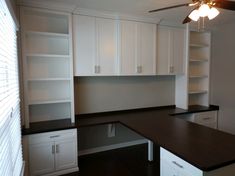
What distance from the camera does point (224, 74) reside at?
12.8 feet

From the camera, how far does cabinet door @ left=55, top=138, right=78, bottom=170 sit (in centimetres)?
268

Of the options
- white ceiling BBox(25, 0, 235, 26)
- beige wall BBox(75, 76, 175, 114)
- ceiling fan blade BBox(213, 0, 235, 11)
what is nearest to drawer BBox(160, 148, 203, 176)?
ceiling fan blade BBox(213, 0, 235, 11)

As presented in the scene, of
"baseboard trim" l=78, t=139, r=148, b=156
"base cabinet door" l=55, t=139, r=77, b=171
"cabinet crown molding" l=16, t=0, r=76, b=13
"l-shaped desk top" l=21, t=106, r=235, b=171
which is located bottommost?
"baseboard trim" l=78, t=139, r=148, b=156

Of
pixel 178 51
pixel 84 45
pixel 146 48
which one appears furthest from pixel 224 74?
pixel 84 45

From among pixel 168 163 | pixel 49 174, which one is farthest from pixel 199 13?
pixel 49 174

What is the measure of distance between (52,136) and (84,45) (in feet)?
4.80

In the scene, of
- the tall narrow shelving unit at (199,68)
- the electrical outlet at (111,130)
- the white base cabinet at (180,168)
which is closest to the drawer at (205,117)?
the tall narrow shelving unit at (199,68)

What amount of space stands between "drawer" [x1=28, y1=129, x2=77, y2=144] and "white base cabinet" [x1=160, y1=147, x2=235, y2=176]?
1.40m

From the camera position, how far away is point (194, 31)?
396 cm

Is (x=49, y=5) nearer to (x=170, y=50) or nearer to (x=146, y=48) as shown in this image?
(x=146, y=48)

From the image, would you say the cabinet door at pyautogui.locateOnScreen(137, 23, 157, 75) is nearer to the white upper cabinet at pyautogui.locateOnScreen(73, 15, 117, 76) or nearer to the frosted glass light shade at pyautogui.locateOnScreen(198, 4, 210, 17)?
the white upper cabinet at pyautogui.locateOnScreen(73, 15, 117, 76)

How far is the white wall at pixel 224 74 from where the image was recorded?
12.3 feet

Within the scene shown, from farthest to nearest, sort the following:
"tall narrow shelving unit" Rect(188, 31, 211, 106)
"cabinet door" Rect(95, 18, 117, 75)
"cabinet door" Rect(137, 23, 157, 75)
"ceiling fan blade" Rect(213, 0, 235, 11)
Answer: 1. "tall narrow shelving unit" Rect(188, 31, 211, 106)
2. "cabinet door" Rect(137, 23, 157, 75)
3. "cabinet door" Rect(95, 18, 117, 75)
4. "ceiling fan blade" Rect(213, 0, 235, 11)

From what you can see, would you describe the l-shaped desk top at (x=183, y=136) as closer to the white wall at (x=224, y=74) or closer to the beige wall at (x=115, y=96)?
the beige wall at (x=115, y=96)
